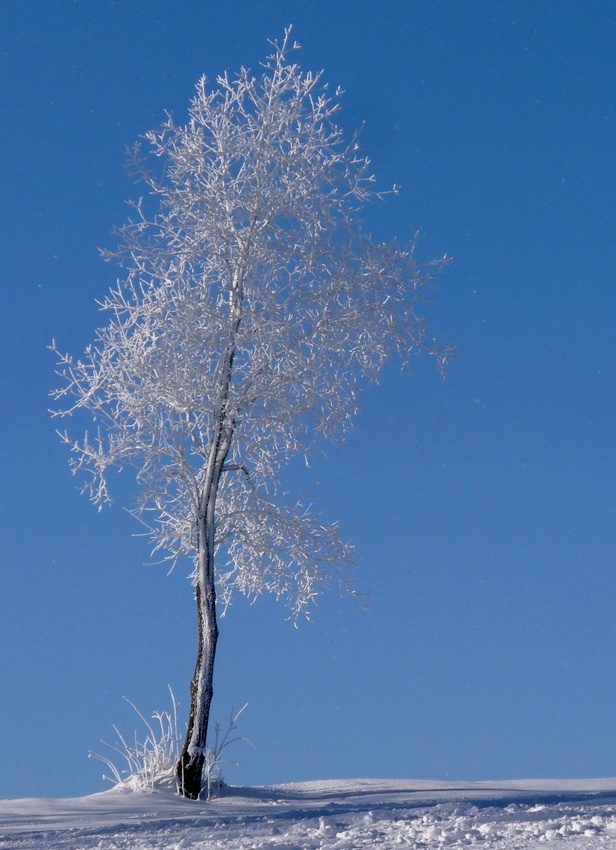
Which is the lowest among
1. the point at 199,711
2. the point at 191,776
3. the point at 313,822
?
the point at 313,822

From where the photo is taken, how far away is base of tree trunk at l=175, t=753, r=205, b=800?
8633 millimetres

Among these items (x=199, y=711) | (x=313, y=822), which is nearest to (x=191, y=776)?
(x=199, y=711)

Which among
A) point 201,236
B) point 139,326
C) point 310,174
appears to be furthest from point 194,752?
point 310,174

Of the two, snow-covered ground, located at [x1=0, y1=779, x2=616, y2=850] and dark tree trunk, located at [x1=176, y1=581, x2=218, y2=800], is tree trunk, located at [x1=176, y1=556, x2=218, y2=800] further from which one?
snow-covered ground, located at [x1=0, y1=779, x2=616, y2=850]

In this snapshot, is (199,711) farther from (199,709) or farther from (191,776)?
(191,776)

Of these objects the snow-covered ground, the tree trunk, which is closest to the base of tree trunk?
the tree trunk

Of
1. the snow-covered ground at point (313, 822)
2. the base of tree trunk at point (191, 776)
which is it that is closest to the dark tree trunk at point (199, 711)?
the base of tree trunk at point (191, 776)

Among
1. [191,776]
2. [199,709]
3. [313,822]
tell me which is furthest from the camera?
[199,709]

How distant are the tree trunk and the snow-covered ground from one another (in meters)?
0.26

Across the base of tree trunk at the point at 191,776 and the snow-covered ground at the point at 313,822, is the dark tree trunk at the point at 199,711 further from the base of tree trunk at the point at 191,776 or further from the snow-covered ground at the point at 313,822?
the snow-covered ground at the point at 313,822

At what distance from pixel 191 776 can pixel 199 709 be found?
0.64 metres

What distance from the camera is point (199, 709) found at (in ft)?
28.7

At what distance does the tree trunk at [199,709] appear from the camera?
28.3ft

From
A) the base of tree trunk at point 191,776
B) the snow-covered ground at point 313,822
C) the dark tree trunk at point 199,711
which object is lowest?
the snow-covered ground at point 313,822
